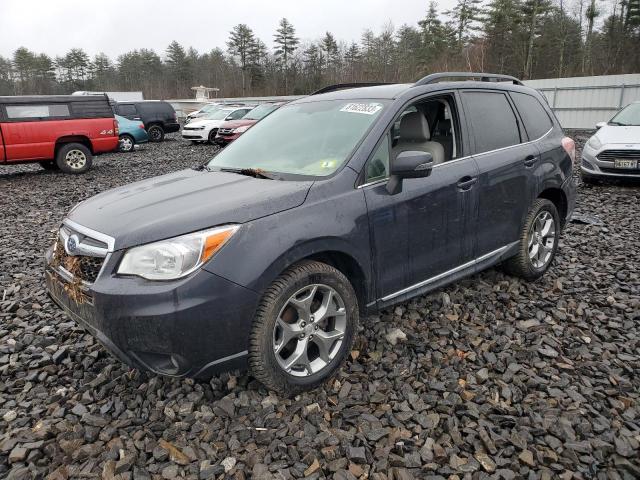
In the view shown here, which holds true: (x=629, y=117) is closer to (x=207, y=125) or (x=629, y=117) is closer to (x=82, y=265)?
(x=82, y=265)

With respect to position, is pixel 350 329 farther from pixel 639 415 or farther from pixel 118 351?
pixel 639 415

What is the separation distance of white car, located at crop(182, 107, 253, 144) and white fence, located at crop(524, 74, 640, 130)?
49.5 feet

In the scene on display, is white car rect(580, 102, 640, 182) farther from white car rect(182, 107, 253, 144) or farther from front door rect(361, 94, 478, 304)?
white car rect(182, 107, 253, 144)

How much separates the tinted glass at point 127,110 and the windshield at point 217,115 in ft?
9.63

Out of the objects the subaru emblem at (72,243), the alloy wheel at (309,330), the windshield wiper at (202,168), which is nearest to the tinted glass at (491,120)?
the alloy wheel at (309,330)

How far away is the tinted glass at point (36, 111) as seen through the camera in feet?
34.7

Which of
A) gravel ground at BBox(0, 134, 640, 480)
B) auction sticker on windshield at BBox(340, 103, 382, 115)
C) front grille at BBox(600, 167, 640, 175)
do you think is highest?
auction sticker on windshield at BBox(340, 103, 382, 115)

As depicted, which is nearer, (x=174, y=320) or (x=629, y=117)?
(x=174, y=320)

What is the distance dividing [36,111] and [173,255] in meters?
11.1

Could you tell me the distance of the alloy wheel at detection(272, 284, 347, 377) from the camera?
8.33 feet

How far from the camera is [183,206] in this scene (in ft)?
8.30

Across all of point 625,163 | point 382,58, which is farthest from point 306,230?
point 382,58

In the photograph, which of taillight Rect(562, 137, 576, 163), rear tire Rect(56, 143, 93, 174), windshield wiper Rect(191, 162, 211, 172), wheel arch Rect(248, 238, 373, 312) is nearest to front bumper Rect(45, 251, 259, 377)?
wheel arch Rect(248, 238, 373, 312)

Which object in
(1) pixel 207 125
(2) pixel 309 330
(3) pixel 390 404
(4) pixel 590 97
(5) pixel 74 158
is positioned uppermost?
(4) pixel 590 97
